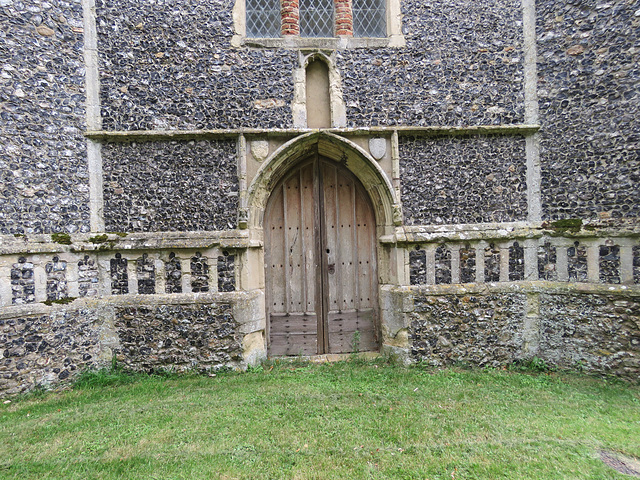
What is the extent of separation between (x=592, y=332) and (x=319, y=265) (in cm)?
377

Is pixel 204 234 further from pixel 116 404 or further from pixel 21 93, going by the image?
pixel 21 93

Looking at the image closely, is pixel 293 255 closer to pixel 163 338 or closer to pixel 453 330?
pixel 163 338


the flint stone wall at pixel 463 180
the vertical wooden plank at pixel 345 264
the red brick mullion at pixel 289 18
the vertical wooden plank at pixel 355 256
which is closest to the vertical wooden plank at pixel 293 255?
the vertical wooden plank at pixel 345 264

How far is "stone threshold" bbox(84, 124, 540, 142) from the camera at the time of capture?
4773 millimetres

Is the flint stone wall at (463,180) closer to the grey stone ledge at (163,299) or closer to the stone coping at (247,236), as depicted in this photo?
the stone coping at (247,236)

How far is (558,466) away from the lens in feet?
9.31

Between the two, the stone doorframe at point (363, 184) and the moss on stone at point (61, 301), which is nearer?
the moss on stone at point (61, 301)

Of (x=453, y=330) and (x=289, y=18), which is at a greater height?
(x=289, y=18)

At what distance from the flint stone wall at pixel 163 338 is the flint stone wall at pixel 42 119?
142 cm

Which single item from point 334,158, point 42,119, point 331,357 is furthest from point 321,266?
point 42,119

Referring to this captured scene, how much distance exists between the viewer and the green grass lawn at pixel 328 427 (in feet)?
9.36

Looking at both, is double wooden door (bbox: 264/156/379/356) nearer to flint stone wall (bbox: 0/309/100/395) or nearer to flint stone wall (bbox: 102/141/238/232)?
flint stone wall (bbox: 102/141/238/232)

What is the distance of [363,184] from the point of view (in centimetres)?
529

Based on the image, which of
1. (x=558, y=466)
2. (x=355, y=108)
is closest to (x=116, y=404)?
(x=558, y=466)
